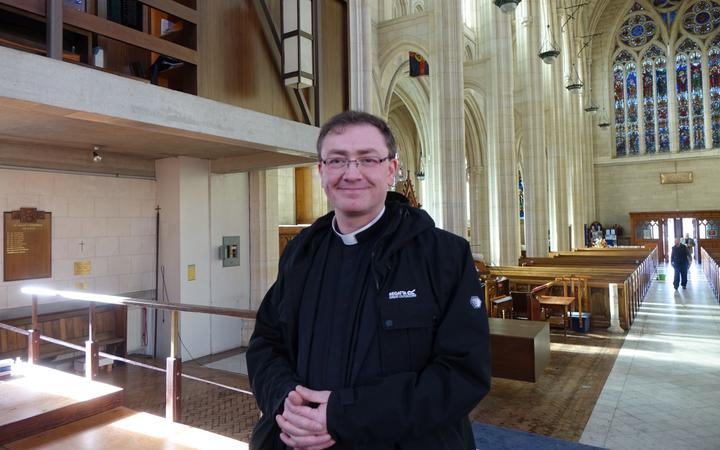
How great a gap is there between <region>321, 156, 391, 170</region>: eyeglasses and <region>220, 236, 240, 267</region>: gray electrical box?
22.3ft

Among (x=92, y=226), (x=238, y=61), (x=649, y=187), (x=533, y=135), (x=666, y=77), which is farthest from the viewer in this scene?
(x=649, y=187)

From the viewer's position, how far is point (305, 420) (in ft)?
4.46

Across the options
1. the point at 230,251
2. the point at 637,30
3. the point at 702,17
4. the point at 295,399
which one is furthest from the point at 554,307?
the point at 702,17

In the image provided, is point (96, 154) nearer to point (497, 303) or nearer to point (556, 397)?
point (556, 397)

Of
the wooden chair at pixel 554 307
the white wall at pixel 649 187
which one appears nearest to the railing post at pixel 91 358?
the wooden chair at pixel 554 307

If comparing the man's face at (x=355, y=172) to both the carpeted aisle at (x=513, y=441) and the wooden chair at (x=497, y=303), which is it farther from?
the wooden chair at (x=497, y=303)

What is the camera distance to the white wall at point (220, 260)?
25.7 ft

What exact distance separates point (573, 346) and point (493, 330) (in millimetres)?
3325

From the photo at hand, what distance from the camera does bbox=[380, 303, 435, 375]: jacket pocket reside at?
1.38 m

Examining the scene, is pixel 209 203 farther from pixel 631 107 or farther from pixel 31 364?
pixel 631 107

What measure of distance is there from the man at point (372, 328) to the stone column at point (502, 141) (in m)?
15.7

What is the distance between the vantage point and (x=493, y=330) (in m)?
6.00

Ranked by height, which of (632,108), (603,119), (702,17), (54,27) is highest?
(702,17)

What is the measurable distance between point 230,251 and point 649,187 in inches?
1268
